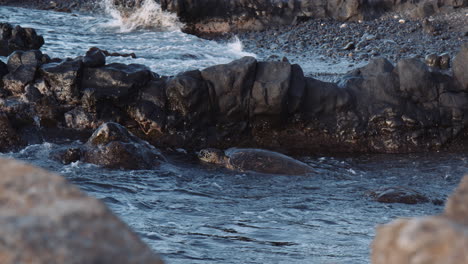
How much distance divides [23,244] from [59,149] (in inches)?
304

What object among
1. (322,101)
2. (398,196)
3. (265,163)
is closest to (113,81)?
(265,163)

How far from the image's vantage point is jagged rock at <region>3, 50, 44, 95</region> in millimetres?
10430

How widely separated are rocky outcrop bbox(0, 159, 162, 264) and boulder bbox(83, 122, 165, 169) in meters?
6.96

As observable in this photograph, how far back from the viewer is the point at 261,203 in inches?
299

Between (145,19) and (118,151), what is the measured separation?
447 inches

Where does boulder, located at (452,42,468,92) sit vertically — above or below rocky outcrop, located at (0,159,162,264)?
below

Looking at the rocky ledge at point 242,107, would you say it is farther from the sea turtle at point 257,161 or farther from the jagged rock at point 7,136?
the sea turtle at point 257,161

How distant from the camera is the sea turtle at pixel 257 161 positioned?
8.85 m

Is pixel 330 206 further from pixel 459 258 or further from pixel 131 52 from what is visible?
pixel 131 52

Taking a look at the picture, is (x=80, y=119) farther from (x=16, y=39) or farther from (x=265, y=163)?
(x=16, y=39)

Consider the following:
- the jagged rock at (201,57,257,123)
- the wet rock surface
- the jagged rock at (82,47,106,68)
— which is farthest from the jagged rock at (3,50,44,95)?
the wet rock surface

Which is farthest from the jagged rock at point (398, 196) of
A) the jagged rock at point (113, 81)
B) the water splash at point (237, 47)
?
the water splash at point (237, 47)

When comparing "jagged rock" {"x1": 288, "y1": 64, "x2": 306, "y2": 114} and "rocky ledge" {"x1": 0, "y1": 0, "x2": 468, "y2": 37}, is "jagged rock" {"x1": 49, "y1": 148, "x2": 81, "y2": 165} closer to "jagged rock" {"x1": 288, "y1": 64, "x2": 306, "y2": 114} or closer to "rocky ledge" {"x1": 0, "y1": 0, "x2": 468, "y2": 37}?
"jagged rock" {"x1": 288, "y1": 64, "x2": 306, "y2": 114}

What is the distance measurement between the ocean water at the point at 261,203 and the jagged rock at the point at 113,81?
0.98 meters
